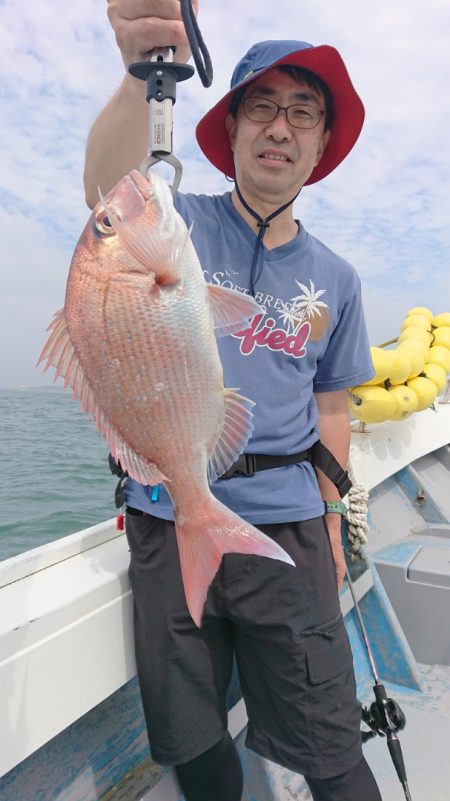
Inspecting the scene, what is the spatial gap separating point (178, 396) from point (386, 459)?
3469 millimetres

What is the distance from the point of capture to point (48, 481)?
5.64 metres

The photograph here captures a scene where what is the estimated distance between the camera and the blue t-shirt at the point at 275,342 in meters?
1.79

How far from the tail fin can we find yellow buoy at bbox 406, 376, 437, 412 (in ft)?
10.9

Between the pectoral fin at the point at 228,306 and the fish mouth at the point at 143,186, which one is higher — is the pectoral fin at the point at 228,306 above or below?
below

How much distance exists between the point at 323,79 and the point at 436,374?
331cm

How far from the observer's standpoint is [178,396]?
125 centimetres

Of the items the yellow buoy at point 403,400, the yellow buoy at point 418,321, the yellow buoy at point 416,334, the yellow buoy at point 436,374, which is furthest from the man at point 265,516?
the yellow buoy at point 418,321

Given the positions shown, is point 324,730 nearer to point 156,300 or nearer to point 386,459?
point 156,300

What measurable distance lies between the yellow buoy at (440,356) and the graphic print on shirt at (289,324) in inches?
129

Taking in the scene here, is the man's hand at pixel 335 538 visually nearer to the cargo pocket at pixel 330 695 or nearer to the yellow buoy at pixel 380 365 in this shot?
the cargo pocket at pixel 330 695

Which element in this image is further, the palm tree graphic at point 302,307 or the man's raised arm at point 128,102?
the palm tree graphic at point 302,307

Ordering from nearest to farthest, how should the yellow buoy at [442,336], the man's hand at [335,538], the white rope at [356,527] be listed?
the man's hand at [335,538]
the white rope at [356,527]
the yellow buoy at [442,336]

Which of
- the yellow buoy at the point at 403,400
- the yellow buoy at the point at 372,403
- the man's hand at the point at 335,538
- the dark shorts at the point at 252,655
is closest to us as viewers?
the dark shorts at the point at 252,655

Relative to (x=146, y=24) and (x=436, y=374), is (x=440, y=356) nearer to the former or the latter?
(x=436, y=374)
